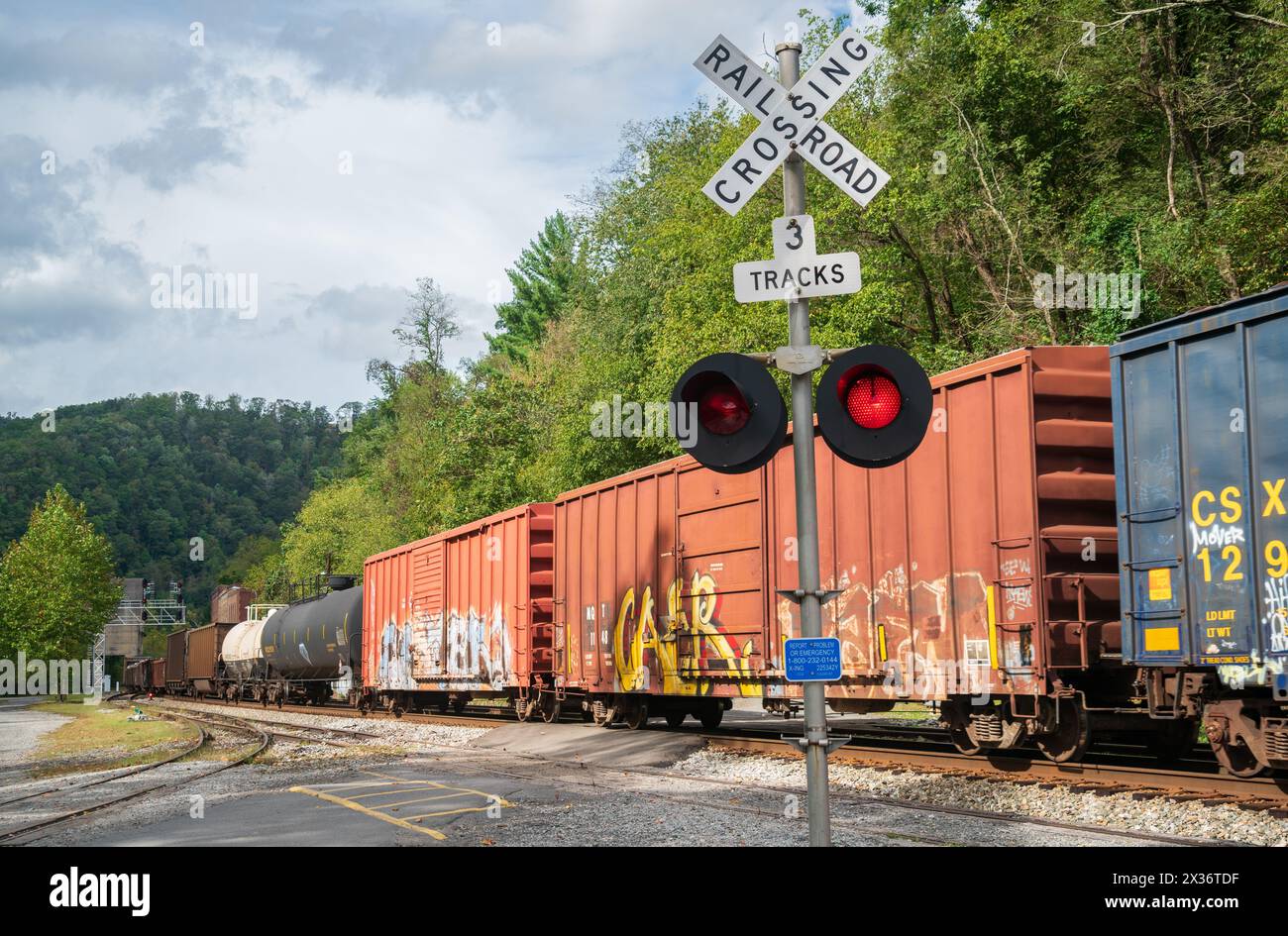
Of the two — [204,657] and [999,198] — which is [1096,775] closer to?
[999,198]

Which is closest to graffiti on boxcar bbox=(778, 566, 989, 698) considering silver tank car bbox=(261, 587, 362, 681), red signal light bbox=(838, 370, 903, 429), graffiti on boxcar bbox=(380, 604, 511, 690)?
red signal light bbox=(838, 370, 903, 429)

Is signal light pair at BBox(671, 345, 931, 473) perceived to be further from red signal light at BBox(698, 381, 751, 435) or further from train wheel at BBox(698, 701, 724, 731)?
Answer: train wheel at BBox(698, 701, 724, 731)

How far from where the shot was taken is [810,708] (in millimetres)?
4738

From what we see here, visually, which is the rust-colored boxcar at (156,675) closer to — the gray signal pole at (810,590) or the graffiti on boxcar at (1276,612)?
the graffiti on boxcar at (1276,612)

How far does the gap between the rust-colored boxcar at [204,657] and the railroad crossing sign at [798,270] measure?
150 feet

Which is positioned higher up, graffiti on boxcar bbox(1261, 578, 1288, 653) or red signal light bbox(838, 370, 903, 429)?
red signal light bbox(838, 370, 903, 429)

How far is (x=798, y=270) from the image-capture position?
5008mm

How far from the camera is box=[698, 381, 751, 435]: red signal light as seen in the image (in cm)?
498

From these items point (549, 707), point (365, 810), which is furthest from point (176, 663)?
→ point (365, 810)

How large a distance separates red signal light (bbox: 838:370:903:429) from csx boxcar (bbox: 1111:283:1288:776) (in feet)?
17.3

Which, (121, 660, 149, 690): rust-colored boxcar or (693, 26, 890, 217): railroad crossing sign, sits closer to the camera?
(693, 26, 890, 217): railroad crossing sign

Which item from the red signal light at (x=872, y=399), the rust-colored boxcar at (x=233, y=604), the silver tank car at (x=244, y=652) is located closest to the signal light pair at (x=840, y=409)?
the red signal light at (x=872, y=399)

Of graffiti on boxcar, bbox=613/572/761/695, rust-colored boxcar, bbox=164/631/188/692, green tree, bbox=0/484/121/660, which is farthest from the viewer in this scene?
green tree, bbox=0/484/121/660

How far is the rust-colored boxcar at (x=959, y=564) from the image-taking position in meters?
10.9
